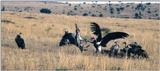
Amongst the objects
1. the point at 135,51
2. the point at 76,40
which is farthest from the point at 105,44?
the point at 135,51

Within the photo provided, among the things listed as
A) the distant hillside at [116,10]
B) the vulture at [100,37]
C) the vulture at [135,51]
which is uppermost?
the vulture at [100,37]

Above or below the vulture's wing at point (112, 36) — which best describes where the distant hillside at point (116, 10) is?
below

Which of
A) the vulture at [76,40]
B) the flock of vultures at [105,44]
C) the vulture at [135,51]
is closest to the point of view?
the vulture at [135,51]

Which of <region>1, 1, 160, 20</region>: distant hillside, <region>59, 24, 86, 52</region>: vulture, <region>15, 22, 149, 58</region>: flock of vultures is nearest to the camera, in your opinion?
<region>15, 22, 149, 58</region>: flock of vultures

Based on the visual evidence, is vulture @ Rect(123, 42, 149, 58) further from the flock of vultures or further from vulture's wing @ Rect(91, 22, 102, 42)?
vulture's wing @ Rect(91, 22, 102, 42)

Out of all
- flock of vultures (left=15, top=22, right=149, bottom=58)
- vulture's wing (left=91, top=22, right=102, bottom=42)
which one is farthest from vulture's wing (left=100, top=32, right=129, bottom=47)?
vulture's wing (left=91, top=22, right=102, bottom=42)

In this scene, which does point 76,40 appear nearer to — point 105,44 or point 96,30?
point 96,30

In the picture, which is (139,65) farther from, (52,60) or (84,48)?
(84,48)

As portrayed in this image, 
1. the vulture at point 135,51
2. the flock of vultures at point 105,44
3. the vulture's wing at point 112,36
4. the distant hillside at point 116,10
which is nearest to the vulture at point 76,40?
the flock of vultures at point 105,44

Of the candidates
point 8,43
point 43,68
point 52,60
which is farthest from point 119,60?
point 8,43

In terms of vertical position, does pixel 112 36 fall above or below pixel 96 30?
below

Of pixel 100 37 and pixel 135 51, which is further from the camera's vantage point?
pixel 100 37

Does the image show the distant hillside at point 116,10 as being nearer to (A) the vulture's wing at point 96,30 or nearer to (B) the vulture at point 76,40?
(B) the vulture at point 76,40

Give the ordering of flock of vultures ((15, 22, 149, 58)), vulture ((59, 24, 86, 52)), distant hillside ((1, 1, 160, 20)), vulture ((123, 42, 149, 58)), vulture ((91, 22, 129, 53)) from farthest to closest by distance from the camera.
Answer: distant hillside ((1, 1, 160, 20)), vulture ((59, 24, 86, 52)), vulture ((91, 22, 129, 53)), flock of vultures ((15, 22, 149, 58)), vulture ((123, 42, 149, 58))
